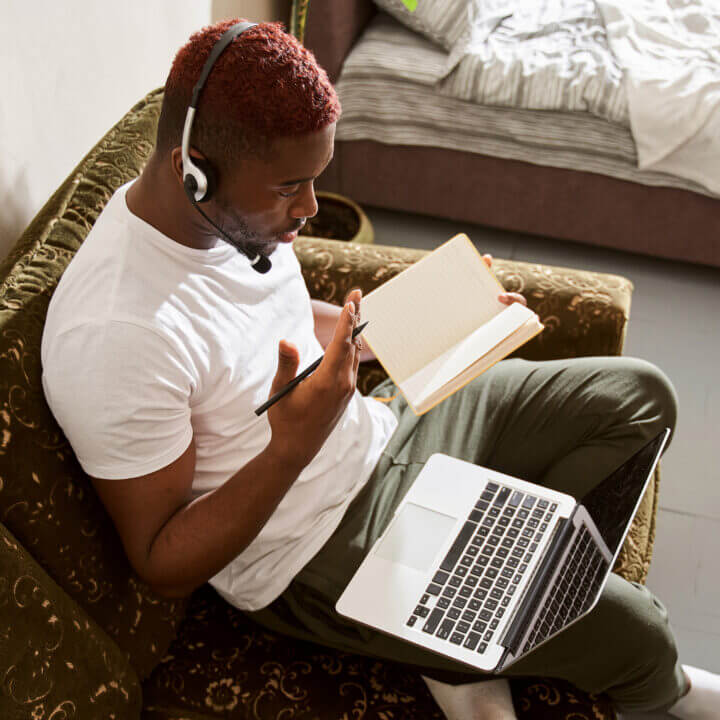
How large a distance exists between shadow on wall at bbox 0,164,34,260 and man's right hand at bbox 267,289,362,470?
19.2 inches

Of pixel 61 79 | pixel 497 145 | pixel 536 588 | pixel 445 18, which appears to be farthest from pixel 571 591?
pixel 445 18

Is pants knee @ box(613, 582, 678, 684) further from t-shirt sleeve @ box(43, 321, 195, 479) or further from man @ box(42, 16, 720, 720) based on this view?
t-shirt sleeve @ box(43, 321, 195, 479)

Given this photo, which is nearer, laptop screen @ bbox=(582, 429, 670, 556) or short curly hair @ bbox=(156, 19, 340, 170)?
short curly hair @ bbox=(156, 19, 340, 170)

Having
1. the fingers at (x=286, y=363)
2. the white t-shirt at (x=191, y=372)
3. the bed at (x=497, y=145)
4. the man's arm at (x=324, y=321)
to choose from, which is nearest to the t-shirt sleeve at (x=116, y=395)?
the white t-shirt at (x=191, y=372)

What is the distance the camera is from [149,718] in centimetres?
102

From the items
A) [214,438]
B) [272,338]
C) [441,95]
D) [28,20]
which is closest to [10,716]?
[214,438]

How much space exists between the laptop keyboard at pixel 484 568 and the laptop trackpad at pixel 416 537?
0.02 metres

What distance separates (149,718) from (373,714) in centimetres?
28

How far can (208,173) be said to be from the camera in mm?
912

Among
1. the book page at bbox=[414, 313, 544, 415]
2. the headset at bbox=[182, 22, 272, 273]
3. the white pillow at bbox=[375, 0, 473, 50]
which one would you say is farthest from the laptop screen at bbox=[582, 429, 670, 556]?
the white pillow at bbox=[375, 0, 473, 50]

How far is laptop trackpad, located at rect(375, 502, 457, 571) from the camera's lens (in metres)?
1.11

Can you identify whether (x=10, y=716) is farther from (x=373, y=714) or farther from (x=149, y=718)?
(x=373, y=714)

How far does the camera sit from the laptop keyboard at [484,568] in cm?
105

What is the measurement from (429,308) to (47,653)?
2.26 ft
